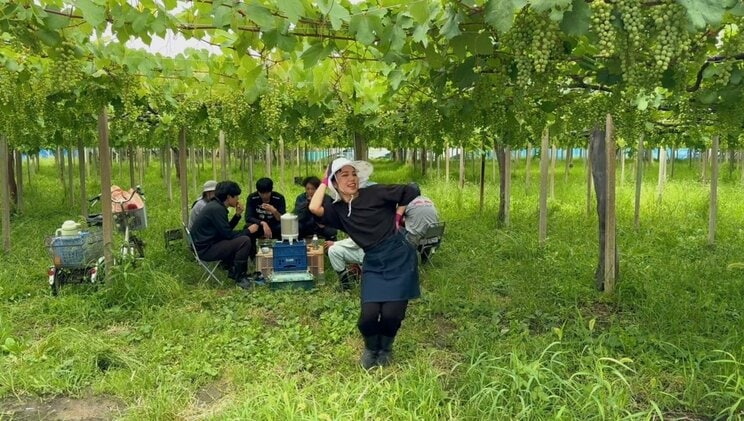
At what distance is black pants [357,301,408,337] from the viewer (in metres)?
3.80

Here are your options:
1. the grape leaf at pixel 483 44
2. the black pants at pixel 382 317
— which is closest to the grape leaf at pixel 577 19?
the grape leaf at pixel 483 44

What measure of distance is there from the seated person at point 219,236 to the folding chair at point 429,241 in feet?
6.58

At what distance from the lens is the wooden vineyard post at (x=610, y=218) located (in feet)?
17.0

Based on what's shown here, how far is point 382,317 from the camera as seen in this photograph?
3.84 m

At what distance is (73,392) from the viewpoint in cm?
361

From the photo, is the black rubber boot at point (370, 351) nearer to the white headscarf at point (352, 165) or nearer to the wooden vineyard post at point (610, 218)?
the white headscarf at point (352, 165)

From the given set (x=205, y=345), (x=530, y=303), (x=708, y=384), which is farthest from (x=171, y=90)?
(x=708, y=384)

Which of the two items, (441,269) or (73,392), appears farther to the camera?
(441,269)

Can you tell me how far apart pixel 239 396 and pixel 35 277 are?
12.9 ft

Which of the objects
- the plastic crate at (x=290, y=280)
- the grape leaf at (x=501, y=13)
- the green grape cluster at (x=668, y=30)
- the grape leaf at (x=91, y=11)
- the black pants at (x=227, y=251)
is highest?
the grape leaf at (x=91, y=11)

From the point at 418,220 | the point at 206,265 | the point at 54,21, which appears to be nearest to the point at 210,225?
the point at 206,265

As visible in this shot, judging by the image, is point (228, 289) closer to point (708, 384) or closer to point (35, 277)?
point (35, 277)

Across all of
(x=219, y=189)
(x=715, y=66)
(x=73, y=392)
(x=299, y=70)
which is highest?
(x=299, y=70)

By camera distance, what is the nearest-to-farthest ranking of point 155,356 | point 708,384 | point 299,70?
point 708,384, point 155,356, point 299,70
